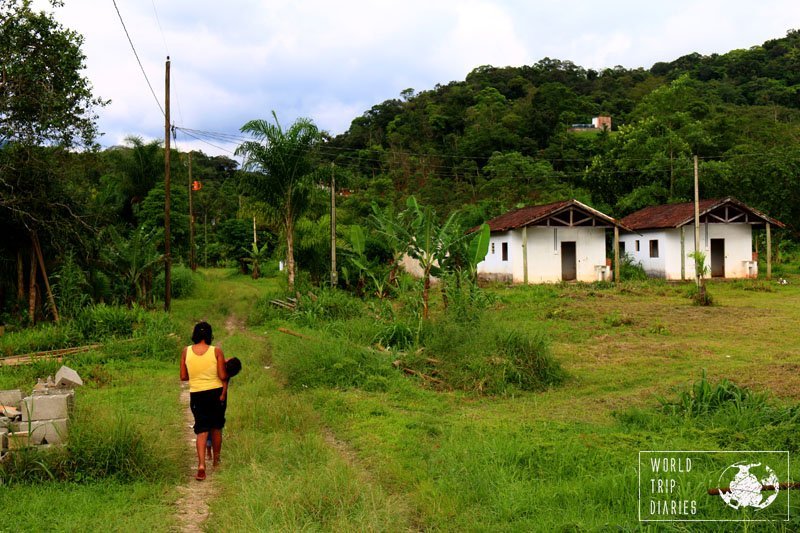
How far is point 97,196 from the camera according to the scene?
2341cm

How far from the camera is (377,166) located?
55500 mm

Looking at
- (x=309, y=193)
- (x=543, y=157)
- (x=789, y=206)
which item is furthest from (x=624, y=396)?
(x=543, y=157)

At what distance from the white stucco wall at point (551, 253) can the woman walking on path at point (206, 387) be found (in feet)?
72.6

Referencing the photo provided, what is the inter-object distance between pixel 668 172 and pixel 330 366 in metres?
31.3

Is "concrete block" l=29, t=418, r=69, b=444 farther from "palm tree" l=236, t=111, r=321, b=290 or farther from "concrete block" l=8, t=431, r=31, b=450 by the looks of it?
"palm tree" l=236, t=111, r=321, b=290

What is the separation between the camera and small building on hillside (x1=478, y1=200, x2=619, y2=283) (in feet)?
90.0

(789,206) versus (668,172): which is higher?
(668,172)

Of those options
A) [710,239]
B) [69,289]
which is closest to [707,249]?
[710,239]

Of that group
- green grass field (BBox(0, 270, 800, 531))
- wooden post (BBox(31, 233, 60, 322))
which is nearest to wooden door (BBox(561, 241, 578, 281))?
green grass field (BBox(0, 270, 800, 531))

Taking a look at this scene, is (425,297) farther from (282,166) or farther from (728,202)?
(728,202)

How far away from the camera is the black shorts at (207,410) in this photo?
6414 millimetres

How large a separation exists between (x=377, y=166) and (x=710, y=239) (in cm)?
3179

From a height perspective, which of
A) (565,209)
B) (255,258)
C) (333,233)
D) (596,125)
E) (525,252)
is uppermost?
(596,125)

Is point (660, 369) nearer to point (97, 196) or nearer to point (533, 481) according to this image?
point (533, 481)
